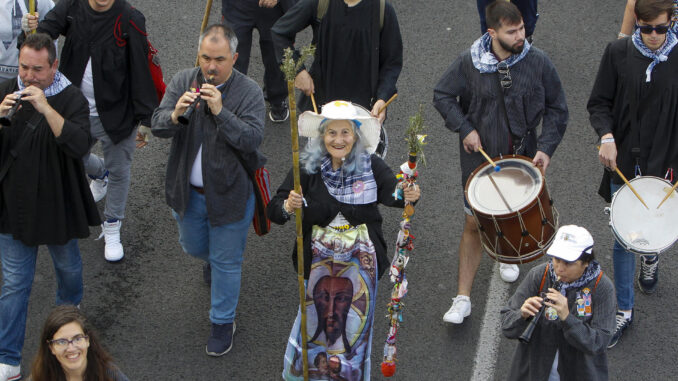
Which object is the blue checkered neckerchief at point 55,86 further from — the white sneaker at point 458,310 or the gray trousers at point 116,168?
the white sneaker at point 458,310

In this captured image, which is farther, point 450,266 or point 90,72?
point 450,266

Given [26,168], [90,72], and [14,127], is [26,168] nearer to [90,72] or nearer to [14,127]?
[14,127]

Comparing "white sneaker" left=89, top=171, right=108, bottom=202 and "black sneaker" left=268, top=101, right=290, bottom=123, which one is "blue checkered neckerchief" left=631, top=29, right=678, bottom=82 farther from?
"white sneaker" left=89, top=171, right=108, bottom=202

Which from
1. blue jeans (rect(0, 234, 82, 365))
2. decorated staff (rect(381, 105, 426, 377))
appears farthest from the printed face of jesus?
blue jeans (rect(0, 234, 82, 365))

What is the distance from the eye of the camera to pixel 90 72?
257 inches

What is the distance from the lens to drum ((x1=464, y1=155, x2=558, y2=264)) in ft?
18.6

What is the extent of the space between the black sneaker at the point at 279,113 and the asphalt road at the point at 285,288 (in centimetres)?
7

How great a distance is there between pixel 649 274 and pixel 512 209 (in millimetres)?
1609

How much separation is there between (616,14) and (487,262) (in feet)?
14.3

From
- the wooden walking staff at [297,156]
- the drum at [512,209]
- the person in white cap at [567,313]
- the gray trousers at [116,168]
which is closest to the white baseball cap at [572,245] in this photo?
the person in white cap at [567,313]

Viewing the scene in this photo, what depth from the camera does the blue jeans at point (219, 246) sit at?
19.6 ft

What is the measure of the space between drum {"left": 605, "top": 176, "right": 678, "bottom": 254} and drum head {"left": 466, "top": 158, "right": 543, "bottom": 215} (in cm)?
56

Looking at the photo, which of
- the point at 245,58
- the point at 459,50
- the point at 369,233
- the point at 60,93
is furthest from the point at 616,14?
the point at 60,93

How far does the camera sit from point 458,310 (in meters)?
6.46
